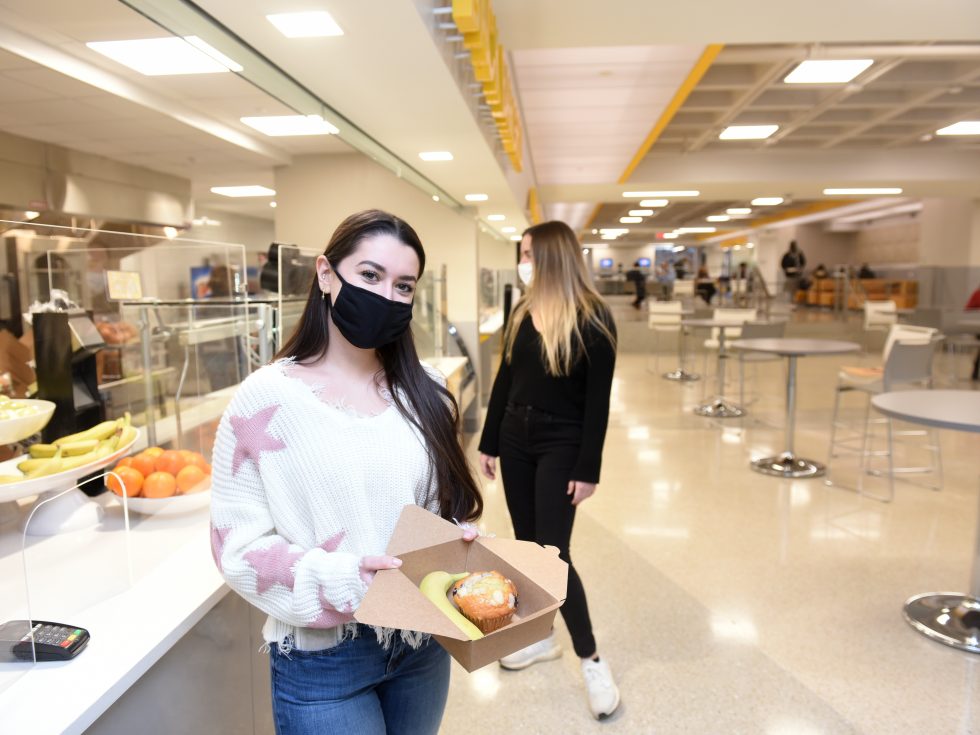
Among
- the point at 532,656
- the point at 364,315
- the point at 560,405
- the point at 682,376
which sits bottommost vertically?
the point at 532,656

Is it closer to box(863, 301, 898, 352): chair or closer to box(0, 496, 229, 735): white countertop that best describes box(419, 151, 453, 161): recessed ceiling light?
box(0, 496, 229, 735): white countertop

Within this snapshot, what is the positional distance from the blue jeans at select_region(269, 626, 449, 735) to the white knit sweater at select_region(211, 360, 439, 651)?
0.04m

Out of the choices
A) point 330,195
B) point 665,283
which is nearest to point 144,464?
point 330,195

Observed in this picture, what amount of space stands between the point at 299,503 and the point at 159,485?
2.78 feet

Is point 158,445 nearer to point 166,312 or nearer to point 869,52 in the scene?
point 166,312

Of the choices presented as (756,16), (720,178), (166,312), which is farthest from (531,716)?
(720,178)

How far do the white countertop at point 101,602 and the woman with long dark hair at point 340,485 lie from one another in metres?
0.27

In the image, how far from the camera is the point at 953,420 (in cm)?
255

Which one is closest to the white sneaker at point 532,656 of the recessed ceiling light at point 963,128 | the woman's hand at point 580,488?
the woman's hand at point 580,488

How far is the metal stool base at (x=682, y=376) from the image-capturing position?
31.3 feet

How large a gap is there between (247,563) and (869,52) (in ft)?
18.3

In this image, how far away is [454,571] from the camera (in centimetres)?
118

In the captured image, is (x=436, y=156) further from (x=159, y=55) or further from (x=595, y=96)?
(x=595, y=96)

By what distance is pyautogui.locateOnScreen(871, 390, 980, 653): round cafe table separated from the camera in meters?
2.62
